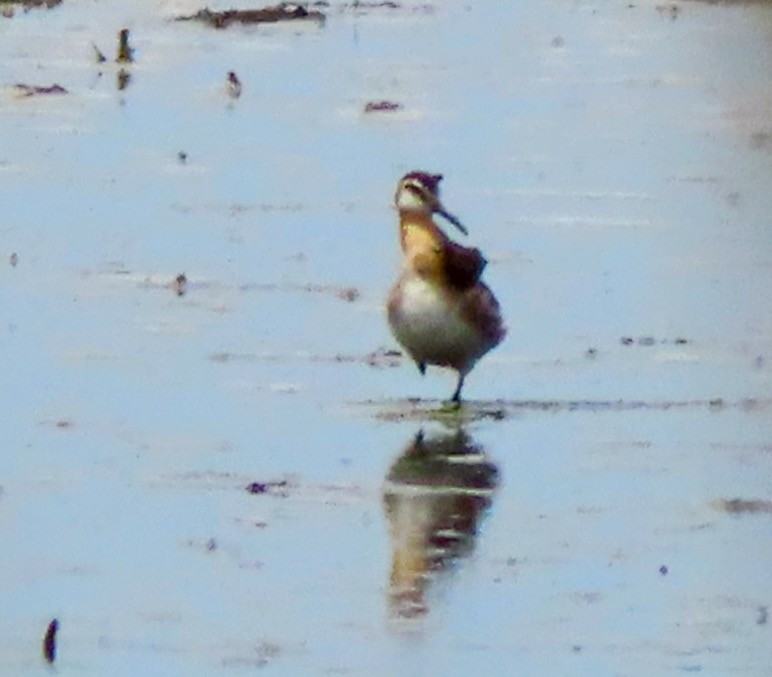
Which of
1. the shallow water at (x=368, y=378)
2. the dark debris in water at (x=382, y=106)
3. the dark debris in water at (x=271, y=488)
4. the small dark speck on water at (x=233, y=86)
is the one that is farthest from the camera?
the small dark speck on water at (x=233, y=86)

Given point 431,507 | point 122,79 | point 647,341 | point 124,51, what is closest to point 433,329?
point 647,341

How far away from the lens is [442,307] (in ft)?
36.8

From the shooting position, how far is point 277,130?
17625 mm

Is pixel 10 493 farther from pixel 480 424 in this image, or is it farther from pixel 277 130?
pixel 277 130

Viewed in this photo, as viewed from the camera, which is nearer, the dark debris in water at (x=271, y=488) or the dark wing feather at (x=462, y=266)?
the dark debris in water at (x=271, y=488)

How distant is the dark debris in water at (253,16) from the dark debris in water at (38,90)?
390cm

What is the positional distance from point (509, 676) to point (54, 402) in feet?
11.5

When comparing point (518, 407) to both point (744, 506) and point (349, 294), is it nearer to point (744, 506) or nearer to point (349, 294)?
point (744, 506)

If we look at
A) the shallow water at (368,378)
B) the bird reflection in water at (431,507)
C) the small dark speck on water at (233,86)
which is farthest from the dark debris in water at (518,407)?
the small dark speck on water at (233,86)

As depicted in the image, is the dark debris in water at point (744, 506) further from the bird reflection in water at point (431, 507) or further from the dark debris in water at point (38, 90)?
the dark debris in water at point (38, 90)

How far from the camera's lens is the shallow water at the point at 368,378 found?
319 inches

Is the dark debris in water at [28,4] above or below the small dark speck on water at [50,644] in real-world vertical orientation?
below

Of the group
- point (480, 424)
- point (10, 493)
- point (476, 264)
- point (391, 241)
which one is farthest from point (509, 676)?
point (391, 241)

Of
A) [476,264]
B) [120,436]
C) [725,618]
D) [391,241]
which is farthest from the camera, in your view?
[391,241]
